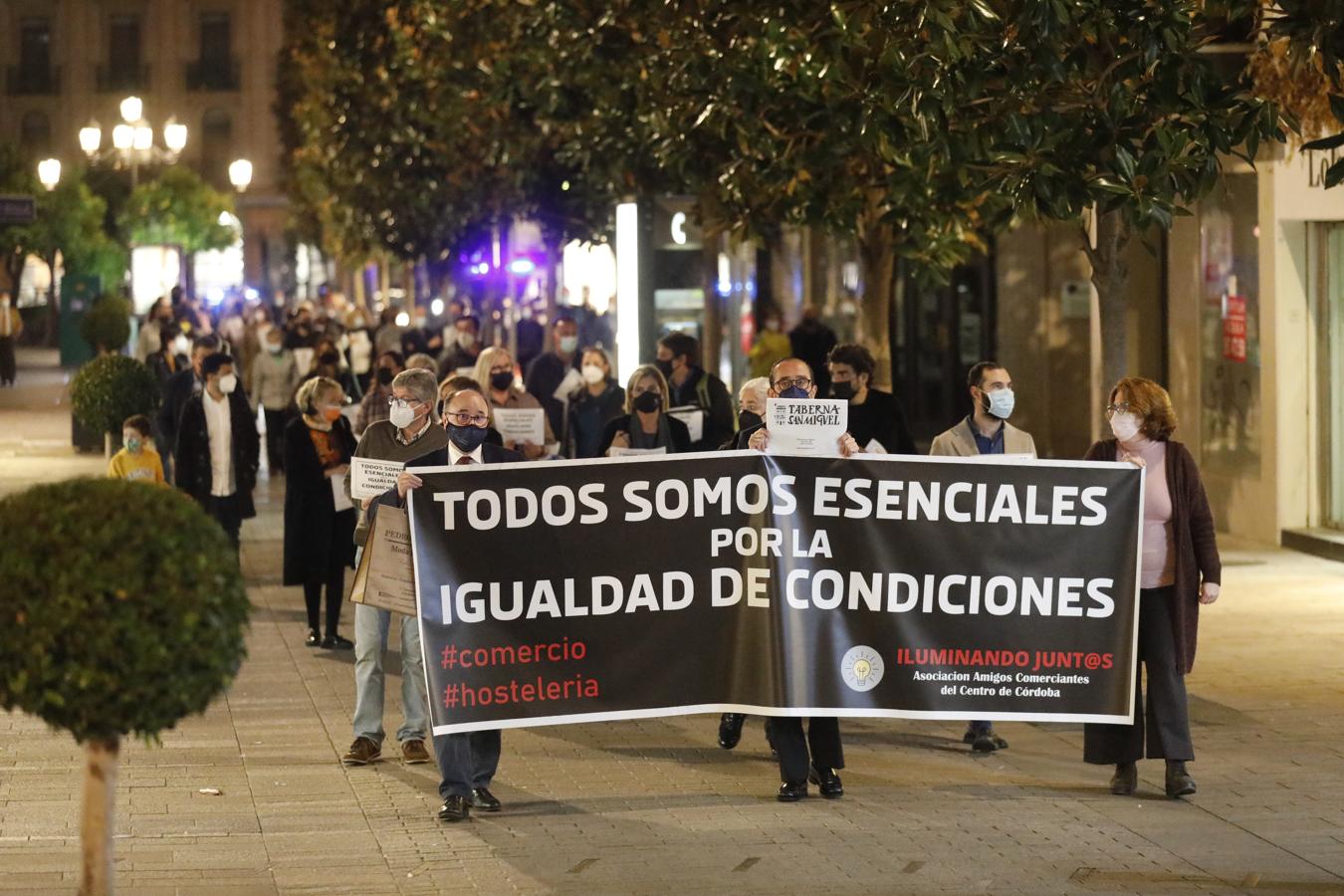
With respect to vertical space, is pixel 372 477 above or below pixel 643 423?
below

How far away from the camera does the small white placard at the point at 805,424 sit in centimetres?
915

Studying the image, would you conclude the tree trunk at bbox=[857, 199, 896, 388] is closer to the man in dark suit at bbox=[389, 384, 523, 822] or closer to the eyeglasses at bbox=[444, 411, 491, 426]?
the man in dark suit at bbox=[389, 384, 523, 822]

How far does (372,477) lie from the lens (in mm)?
9562

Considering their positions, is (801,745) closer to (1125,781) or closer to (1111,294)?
(1125,781)

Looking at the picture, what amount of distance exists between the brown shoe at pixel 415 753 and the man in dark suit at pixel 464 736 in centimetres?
49

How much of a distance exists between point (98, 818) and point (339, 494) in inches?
294

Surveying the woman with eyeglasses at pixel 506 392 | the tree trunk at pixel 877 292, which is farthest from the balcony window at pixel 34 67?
the woman with eyeglasses at pixel 506 392

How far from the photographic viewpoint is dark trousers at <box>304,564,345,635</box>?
1379 centimetres

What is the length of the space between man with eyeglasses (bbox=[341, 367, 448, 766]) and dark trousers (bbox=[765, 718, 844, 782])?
1635mm

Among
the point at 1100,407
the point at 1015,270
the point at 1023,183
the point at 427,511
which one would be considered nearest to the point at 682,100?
the point at 1100,407

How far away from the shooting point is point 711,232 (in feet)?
58.2

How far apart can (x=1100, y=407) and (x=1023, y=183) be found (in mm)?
2911

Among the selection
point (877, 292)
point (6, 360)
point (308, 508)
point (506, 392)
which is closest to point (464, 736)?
point (308, 508)

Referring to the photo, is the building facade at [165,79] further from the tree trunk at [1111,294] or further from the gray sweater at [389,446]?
the gray sweater at [389,446]
